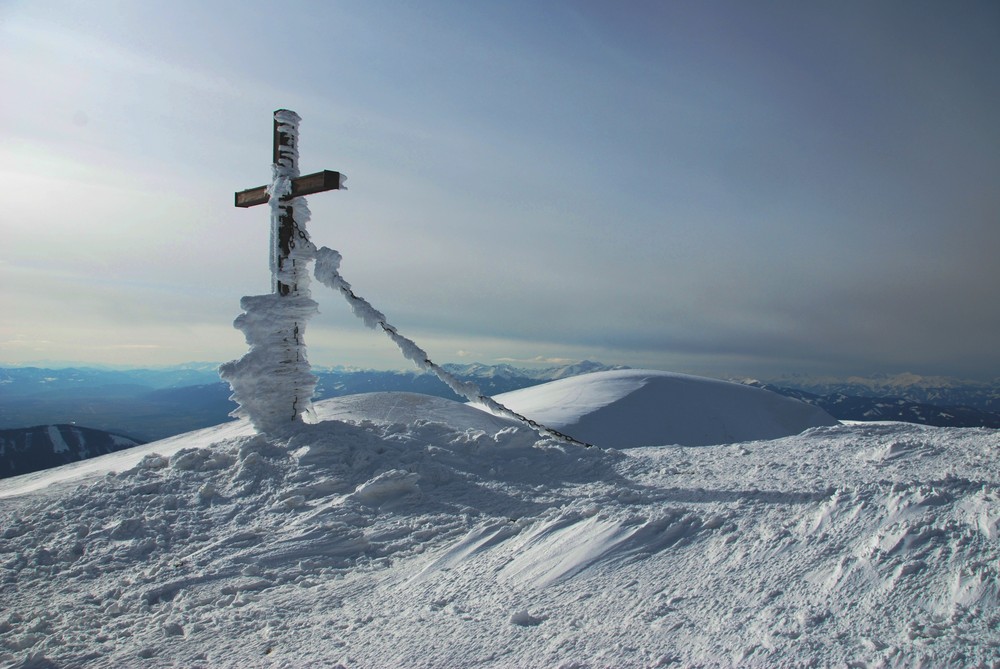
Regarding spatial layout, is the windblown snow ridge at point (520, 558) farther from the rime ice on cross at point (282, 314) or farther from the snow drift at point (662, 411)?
the snow drift at point (662, 411)

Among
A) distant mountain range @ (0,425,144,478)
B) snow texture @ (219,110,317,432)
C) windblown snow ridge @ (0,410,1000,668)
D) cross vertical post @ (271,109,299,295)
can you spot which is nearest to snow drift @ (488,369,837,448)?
snow texture @ (219,110,317,432)

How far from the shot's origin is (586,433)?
52.9 ft

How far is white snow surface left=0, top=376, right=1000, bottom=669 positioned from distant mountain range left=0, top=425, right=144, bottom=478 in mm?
108317

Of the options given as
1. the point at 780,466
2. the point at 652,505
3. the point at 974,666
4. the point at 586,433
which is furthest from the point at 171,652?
the point at 586,433

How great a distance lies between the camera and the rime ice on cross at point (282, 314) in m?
9.12

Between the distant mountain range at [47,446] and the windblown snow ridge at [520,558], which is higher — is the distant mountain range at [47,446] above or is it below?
below

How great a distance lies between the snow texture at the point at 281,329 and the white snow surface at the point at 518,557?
91 cm

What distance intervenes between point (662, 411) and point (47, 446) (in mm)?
115114

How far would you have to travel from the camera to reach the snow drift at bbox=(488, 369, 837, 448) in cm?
1675

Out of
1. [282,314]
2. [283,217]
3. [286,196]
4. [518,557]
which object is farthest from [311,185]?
[518,557]

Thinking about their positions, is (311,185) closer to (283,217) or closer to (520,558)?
(283,217)

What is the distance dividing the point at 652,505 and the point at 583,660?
2359 millimetres

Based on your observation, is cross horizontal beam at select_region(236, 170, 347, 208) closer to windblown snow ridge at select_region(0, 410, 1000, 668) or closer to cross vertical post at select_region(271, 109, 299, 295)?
cross vertical post at select_region(271, 109, 299, 295)

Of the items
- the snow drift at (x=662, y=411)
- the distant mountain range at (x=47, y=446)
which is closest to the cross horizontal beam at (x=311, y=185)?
the snow drift at (x=662, y=411)
